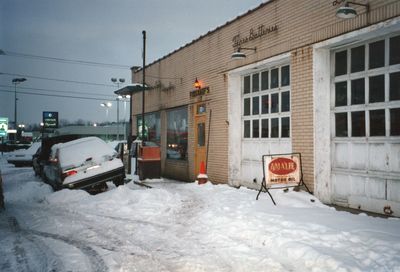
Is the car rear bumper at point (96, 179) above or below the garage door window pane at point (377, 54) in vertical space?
below

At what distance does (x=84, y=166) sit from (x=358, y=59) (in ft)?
26.4

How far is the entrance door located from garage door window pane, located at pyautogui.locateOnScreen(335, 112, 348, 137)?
18.7 ft

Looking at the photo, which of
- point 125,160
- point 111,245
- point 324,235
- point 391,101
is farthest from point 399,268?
point 125,160

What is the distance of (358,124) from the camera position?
7277 millimetres

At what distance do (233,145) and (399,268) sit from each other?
734cm

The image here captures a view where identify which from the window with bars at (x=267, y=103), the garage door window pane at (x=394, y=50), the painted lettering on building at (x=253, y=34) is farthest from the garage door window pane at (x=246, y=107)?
the garage door window pane at (x=394, y=50)

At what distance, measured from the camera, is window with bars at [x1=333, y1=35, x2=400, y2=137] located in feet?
21.6

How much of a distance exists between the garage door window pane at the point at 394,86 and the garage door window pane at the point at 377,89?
0.16m

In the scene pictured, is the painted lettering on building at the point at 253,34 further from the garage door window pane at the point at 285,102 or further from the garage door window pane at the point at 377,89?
the garage door window pane at the point at 377,89

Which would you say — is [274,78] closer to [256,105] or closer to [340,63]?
[256,105]

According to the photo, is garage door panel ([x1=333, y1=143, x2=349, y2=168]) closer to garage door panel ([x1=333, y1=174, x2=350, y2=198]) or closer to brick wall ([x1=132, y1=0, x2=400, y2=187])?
garage door panel ([x1=333, y1=174, x2=350, y2=198])

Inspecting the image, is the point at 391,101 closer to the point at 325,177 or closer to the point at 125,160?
the point at 325,177

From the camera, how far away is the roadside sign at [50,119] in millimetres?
26484

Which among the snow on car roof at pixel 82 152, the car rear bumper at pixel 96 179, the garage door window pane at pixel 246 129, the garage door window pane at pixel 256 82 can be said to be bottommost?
the car rear bumper at pixel 96 179
